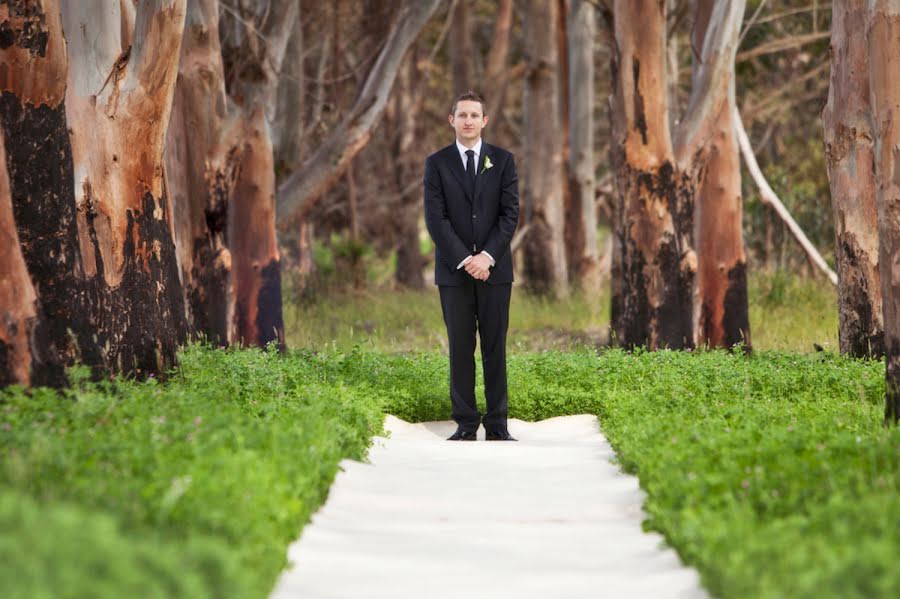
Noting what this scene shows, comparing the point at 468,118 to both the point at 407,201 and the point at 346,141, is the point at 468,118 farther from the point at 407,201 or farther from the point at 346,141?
the point at 407,201

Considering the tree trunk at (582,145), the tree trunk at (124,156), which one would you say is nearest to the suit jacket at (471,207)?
the tree trunk at (124,156)

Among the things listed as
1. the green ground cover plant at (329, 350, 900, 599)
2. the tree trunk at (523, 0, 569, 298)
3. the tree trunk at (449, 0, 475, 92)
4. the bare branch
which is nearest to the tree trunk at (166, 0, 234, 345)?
the green ground cover plant at (329, 350, 900, 599)

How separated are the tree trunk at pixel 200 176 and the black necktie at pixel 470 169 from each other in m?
5.83

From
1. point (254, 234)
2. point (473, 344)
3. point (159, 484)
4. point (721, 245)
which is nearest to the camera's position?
point (159, 484)

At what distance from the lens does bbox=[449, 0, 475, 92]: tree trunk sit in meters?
28.0

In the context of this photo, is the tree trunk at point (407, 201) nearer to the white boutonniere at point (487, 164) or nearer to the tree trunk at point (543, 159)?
the tree trunk at point (543, 159)

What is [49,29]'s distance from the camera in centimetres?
925

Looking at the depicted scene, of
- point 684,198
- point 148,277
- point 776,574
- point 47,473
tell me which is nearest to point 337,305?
point 684,198

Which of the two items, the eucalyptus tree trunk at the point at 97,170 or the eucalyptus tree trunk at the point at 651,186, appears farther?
the eucalyptus tree trunk at the point at 651,186

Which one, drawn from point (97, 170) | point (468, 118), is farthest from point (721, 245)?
Answer: point (97, 170)

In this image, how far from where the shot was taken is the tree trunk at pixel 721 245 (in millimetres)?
15984

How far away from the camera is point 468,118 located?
9.80 meters

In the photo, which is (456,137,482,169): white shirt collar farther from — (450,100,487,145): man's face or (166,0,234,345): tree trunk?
(166,0,234,345): tree trunk

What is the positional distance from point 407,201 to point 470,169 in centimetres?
2012
